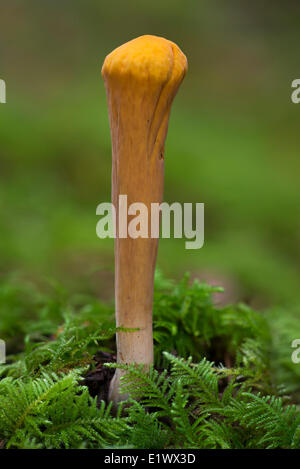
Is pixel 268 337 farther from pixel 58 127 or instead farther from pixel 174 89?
pixel 58 127

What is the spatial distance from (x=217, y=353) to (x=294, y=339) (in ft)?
0.73

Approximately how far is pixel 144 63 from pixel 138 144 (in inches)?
3.8

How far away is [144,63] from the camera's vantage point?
1.87 feet

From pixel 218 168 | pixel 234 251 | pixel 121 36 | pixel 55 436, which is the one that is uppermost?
pixel 121 36

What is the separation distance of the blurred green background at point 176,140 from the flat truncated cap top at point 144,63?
0.78m

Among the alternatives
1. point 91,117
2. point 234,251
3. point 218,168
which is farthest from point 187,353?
point 91,117

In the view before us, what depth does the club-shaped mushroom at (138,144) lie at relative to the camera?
576 mm

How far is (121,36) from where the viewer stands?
3.36m
